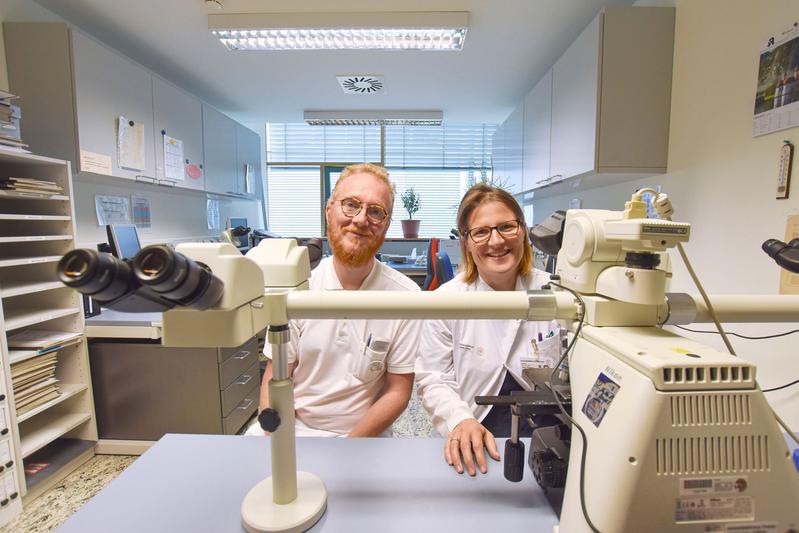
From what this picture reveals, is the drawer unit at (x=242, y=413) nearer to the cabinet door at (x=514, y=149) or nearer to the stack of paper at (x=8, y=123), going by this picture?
the stack of paper at (x=8, y=123)

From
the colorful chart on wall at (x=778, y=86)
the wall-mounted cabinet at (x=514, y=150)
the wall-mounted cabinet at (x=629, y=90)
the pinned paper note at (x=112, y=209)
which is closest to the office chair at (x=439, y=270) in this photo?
the wall-mounted cabinet at (x=514, y=150)

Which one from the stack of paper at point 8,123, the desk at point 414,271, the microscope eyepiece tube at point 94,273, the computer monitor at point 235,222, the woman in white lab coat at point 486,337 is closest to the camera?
the microscope eyepiece tube at point 94,273

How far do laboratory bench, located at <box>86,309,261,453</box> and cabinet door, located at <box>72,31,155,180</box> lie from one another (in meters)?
0.96

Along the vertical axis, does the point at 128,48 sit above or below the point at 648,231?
above

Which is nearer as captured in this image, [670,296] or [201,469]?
[670,296]

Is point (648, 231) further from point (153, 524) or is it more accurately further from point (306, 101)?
point (306, 101)

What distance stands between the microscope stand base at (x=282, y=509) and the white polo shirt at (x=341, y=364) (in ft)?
1.80

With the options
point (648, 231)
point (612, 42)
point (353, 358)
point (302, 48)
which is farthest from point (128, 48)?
point (648, 231)

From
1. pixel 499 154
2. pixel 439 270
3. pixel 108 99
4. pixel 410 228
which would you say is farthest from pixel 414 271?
pixel 108 99

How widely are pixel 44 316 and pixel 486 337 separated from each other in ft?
6.98

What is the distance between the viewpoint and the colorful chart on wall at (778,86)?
4.09ft

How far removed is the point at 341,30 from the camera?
2379 millimetres

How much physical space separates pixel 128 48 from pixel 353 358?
2948mm

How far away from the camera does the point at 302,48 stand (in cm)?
260
